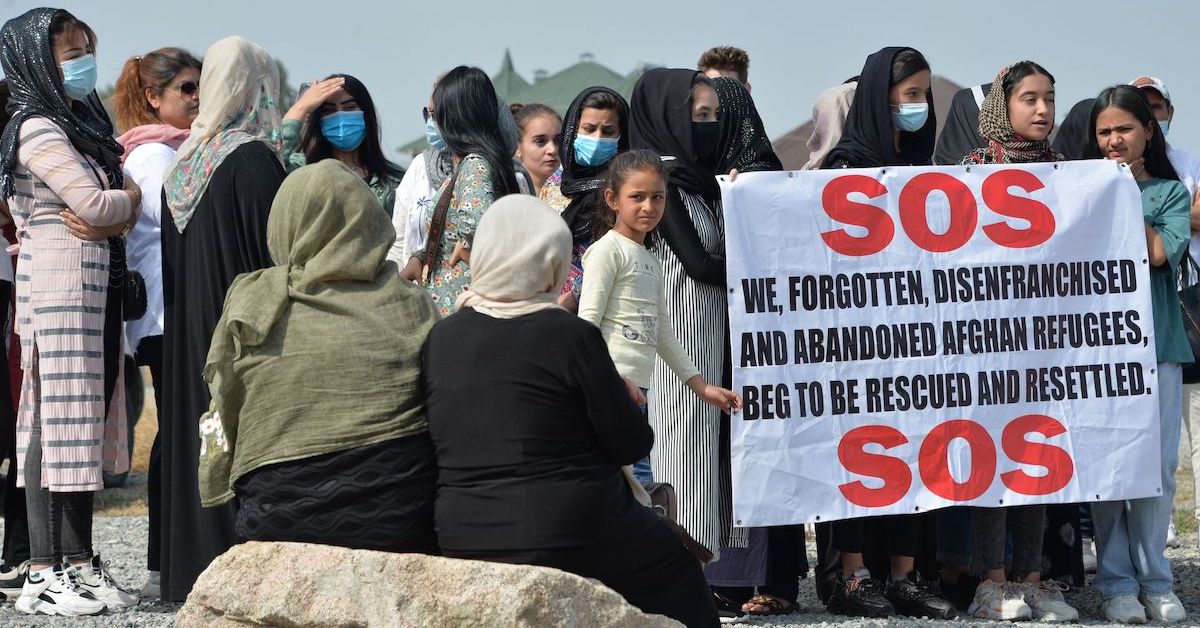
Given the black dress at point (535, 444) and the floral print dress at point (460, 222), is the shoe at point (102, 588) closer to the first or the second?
the floral print dress at point (460, 222)

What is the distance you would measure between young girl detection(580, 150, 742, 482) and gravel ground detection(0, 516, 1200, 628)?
99cm

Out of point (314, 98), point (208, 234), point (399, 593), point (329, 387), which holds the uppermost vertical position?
point (314, 98)

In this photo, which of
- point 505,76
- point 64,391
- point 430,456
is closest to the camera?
point 430,456

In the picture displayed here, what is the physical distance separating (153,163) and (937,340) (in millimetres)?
3403

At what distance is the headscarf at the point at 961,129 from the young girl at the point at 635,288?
6.34ft

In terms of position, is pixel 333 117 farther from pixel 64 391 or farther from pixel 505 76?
pixel 505 76

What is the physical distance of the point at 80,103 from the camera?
6355 mm

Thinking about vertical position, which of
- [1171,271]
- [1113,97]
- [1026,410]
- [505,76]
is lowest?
[1026,410]

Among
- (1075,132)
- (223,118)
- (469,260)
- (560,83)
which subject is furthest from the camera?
(560,83)

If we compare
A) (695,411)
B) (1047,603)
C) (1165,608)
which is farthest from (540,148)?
(1165,608)

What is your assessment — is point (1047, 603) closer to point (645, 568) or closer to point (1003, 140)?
point (1003, 140)

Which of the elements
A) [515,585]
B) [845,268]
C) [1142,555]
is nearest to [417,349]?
[515,585]

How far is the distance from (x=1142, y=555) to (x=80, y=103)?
4721 mm

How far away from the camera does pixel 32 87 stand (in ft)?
20.1
